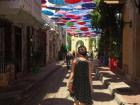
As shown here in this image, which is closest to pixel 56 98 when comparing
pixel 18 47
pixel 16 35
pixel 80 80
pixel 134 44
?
pixel 80 80

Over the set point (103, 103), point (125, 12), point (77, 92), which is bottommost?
point (103, 103)

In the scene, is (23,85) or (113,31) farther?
(113,31)

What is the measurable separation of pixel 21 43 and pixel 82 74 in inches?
794

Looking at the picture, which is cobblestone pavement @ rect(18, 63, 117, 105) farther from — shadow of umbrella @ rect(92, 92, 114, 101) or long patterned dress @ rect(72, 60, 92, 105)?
long patterned dress @ rect(72, 60, 92, 105)

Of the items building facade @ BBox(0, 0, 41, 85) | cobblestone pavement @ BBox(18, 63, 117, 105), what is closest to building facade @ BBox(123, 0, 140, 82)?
cobblestone pavement @ BBox(18, 63, 117, 105)

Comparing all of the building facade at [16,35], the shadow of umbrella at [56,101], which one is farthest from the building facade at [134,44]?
the shadow of umbrella at [56,101]

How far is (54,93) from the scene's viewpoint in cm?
1933

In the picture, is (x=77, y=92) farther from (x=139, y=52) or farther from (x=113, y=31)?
(x=113, y=31)

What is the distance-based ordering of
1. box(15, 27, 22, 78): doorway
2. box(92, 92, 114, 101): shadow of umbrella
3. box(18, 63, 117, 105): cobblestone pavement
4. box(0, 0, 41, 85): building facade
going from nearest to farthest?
box(18, 63, 117, 105): cobblestone pavement, box(92, 92, 114, 101): shadow of umbrella, box(0, 0, 41, 85): building facade, box(15, 27, 22, 78): doorway

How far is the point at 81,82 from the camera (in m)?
9.47

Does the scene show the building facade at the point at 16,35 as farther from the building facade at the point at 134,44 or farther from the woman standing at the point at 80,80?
the woman standing at the point at 80,80

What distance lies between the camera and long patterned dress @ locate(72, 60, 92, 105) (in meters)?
9.42

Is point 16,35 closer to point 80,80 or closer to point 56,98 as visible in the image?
point 56,98

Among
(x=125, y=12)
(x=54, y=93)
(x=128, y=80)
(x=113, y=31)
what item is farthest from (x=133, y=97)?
(x=113, y=31)
